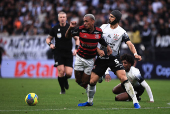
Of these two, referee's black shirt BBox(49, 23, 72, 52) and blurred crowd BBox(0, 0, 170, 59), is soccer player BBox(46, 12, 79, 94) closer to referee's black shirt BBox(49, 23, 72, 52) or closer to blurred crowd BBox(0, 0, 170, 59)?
referee's black shirt BBox(49, 23, 72, 52)

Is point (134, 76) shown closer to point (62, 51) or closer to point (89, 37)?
point (89, 37)

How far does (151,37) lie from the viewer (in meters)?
21.6

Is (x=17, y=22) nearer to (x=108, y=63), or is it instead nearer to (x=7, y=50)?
(x=7, y=50)

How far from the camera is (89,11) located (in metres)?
26.1

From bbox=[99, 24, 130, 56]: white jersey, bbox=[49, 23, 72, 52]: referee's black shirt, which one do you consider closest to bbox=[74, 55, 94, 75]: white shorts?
bbox=[99, 24, 130, 56]: white jersey

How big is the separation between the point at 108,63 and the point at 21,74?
1537 centimetres

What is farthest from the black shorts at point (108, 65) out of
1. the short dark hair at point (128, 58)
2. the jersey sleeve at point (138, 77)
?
the jersey sleeve at point (138, 77)

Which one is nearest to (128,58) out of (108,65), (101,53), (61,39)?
(108,65)

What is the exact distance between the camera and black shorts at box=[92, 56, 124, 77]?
27.7 feet

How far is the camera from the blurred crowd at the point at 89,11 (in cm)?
2192

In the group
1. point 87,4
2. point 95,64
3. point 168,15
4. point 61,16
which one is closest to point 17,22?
point 87,4

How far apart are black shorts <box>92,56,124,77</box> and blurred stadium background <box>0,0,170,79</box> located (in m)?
12.8

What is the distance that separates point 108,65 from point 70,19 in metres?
17.6

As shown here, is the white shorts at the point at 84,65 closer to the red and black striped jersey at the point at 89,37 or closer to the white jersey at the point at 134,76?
the red and black striped jersey at the point at 89,37
